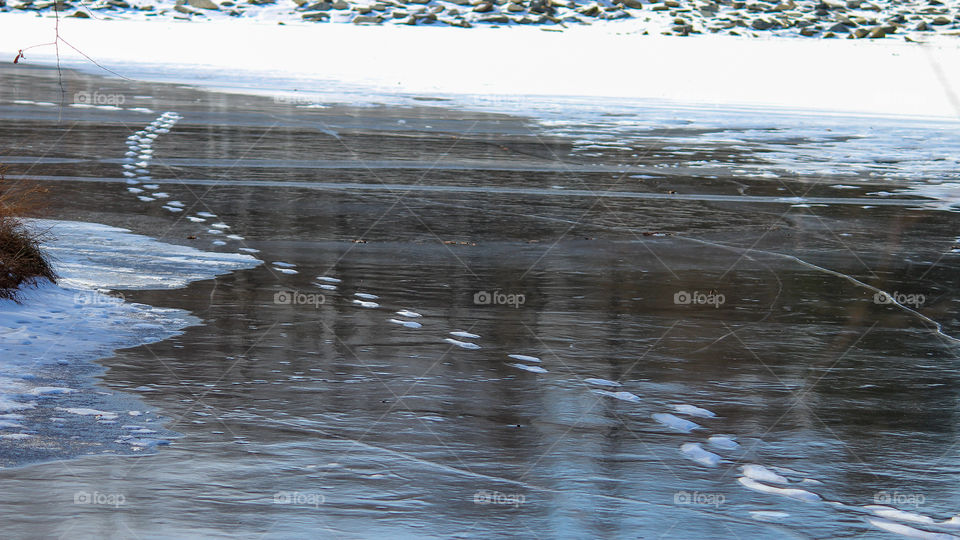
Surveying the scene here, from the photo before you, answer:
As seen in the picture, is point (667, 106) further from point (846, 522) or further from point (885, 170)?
point (846, 522)

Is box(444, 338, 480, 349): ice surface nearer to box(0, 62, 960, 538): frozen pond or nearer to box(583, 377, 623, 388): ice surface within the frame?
box(0, 62, 960, 538): frozen pond

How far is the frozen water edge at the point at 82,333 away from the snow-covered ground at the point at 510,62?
15491mm

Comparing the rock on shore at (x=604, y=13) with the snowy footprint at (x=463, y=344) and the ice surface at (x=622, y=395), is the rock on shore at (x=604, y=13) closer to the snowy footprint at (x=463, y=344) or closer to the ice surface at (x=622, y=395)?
the snowy footprint at (x=463, y=344)

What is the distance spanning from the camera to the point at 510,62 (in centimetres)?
3622

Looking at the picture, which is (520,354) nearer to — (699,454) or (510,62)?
(699,454)

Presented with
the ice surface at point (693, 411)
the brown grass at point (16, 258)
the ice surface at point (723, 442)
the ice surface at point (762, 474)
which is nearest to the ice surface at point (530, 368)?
the ice surface at point (693, 411)

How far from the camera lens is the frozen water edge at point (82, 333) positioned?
5.14m

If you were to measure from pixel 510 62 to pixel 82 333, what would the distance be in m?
30.3

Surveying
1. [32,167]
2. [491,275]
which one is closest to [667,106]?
[32,167]

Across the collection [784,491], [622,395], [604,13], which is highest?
[604,13]

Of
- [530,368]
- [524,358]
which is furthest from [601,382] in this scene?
[524,358]

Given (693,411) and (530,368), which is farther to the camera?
(530,368)

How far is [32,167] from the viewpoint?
1343 cm

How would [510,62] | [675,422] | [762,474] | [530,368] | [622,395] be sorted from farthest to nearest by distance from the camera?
[510,62] → [530,368] → [622,395] → [675,422] → [762,474]
